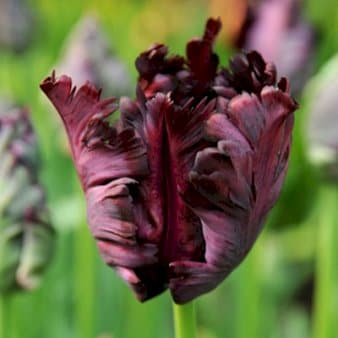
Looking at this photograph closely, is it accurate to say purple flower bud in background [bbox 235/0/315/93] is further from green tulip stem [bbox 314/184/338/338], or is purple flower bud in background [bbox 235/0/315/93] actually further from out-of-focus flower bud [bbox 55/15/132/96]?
green tulip stem [bbox 314/184/338/338]

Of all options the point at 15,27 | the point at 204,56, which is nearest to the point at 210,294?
the point at 15,27

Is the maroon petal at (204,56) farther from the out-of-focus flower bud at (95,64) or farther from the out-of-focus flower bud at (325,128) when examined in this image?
the out-of-focus flower bud at (95,64)

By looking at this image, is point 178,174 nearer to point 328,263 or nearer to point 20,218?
point 20,218

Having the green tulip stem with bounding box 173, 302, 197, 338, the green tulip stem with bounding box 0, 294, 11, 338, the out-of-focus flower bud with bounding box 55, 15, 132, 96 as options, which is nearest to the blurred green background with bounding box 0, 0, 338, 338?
the green tulip stem with bounding box 0, 294, 11, 338

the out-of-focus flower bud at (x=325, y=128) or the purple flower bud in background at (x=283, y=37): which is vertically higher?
the purple flower bud in background at (x=283, y=37)

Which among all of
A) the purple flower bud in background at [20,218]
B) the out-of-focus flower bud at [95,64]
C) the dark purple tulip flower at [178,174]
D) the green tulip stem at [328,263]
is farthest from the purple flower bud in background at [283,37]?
the dark purple tulip flower at [178,174]

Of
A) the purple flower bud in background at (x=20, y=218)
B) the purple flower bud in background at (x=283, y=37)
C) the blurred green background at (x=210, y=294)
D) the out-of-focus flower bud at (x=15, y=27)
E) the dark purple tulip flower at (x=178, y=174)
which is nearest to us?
the dark purple tulip flower at (x=178, y=174)

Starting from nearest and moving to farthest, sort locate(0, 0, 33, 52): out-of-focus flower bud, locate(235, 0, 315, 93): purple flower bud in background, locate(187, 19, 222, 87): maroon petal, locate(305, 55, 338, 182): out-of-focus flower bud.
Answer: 1. locate(187, 19, 222, 87): maroon petal
2. locate(305, 55, 338, 182): out-of-focus flower bud
3. locate(235, 0, 315, 93): purple flower bud in background
4. locate(0, 0, 33, 52): out-of-focus flower bud
